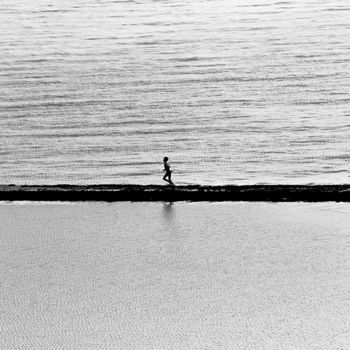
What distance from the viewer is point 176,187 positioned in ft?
42.6

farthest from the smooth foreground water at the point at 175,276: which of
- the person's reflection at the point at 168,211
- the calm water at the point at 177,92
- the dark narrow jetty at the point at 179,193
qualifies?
the calm water at the point at 177,92

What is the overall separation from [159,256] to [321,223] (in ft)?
6.35

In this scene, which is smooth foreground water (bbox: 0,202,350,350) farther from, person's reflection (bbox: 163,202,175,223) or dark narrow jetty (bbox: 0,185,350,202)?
dark narrow jetty (bbox: 0,185,350,202)

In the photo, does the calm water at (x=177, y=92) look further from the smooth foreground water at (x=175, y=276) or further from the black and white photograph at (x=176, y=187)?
the smooth foreground water at (x=175, y=276)

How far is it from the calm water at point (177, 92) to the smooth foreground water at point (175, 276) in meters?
3.63

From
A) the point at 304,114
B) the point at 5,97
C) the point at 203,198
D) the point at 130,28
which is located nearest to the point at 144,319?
the point at 203,198

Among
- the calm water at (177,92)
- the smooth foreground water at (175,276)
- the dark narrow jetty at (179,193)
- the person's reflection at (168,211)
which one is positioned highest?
the calm water at (177,92)

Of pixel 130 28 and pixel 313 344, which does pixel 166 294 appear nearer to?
pixel 313 344

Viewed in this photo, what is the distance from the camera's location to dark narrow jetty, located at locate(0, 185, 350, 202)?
1244 centimetres

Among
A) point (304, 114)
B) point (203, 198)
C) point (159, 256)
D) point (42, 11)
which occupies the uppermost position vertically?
point (42, 11)

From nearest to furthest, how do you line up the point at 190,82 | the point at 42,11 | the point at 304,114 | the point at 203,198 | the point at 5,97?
the point at 203,198 → the point at 304,114 → the point at 5,97 → the point at 190,82 → the point at 42,11

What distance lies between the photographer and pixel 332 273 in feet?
30.8

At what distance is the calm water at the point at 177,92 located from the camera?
1809cm

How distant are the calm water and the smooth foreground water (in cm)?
363
